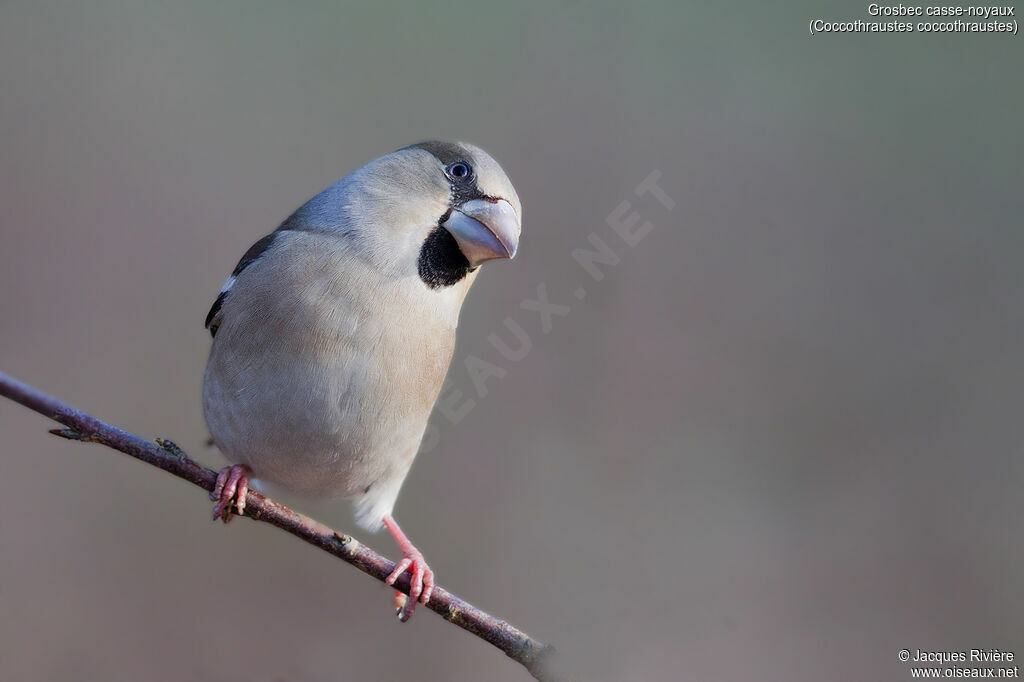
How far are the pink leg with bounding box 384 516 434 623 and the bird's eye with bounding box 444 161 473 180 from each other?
4.21ft

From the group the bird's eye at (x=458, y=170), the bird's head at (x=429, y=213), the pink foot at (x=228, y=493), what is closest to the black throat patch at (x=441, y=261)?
the bird's head at (x=429, y=213)

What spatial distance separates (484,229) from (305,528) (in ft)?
3.39

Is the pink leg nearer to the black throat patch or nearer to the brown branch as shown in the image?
the brown branch

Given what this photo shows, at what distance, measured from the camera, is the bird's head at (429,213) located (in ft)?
8.39

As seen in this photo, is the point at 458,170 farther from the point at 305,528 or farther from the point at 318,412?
the point at 305,528

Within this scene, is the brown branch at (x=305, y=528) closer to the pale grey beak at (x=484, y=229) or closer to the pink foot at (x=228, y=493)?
the pink foot at (x=228, y=493)

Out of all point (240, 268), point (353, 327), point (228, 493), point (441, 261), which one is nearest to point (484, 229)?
point (441, 261)

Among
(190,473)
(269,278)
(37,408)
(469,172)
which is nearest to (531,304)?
(469,172)

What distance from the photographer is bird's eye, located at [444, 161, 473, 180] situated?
108 inches

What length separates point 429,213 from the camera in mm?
2666

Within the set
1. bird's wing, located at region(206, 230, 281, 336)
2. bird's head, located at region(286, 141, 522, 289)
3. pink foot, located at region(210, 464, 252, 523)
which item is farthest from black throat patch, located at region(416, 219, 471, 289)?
pink foot, located at region(210, 464, 252, 523)

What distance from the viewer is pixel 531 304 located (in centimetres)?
406

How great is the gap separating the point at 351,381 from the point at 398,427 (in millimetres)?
262

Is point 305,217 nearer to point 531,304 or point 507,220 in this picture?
point 507,220
